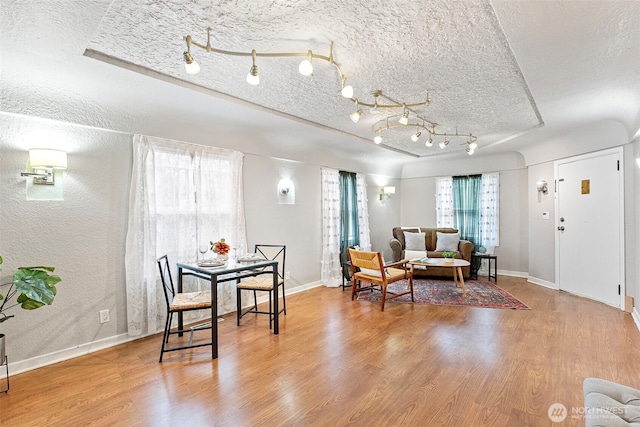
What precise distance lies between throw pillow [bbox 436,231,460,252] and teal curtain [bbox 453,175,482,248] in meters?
0.65

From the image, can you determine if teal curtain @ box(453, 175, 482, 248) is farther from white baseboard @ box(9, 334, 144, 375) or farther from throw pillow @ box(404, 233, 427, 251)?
white baseboard @ box(9, 334, 144, 375)

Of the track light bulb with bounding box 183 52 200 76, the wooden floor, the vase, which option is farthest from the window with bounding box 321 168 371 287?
the vase

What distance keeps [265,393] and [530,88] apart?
11.4ft

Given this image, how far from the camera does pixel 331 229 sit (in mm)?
5582

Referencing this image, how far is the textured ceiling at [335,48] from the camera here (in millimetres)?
1796

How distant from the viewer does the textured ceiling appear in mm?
1796

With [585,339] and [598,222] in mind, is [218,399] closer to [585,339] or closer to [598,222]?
[585,339]

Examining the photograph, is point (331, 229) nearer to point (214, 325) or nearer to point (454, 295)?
point (454, 295)

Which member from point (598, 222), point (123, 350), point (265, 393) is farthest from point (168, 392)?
point (598, 222)

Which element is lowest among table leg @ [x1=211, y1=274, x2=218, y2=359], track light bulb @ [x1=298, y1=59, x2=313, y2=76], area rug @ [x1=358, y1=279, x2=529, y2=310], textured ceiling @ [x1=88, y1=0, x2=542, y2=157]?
area rug @ [x1=358, y1=279, x2=529, y2=310]

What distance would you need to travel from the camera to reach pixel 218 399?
83.7 inches

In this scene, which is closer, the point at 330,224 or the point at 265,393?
the point at 265,393

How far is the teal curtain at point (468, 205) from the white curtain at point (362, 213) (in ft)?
6.91

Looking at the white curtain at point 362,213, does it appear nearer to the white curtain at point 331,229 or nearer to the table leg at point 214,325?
the white curtain at point 331,229
